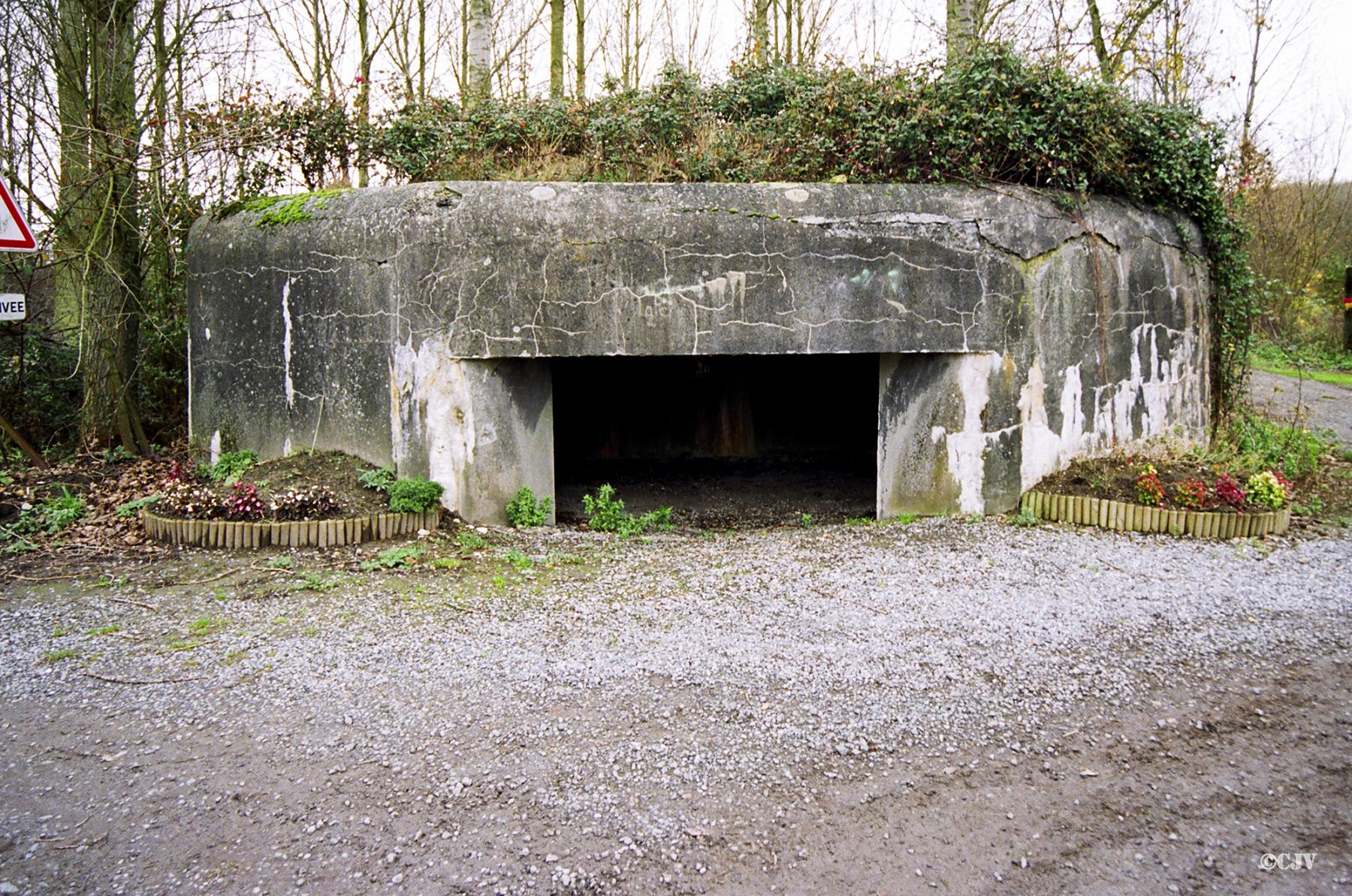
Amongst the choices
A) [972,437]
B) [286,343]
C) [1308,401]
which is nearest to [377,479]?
[286,343]

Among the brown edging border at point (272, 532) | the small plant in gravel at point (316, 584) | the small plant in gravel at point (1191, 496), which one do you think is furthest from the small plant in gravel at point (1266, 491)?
the small plant in gravel at point (316, 584)

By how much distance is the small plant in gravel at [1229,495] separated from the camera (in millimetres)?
5797

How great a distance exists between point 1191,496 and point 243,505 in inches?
237

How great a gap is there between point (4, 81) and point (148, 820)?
7229 millimetres

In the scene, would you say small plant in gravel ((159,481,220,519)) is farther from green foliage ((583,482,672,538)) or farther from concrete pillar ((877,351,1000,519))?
concrete pillar ((877,351,1000,519))

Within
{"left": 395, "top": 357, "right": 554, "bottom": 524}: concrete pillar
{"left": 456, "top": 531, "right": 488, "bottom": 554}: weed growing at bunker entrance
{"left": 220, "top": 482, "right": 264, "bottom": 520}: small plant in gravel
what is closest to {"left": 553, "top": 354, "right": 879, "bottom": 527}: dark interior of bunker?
{"left": 395, "top": 357, "right": 554, "bottom": 524}: concrete pillar

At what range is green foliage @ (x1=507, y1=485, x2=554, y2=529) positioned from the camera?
19.3ft

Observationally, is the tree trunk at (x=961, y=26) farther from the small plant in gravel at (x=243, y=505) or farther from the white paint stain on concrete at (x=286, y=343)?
the small plant in gravel at (x=243, y=505)

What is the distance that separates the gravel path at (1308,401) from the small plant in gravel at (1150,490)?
365 centimetres

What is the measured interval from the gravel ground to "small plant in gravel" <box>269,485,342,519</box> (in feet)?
1.43

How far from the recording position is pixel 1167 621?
421cm

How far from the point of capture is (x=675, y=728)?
3.11m

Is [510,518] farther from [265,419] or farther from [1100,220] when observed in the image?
[1100,220]

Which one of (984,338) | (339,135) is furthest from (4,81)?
(984,338)
